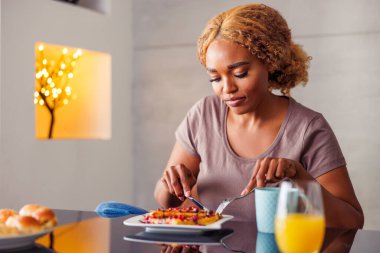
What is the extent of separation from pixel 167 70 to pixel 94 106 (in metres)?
0.59

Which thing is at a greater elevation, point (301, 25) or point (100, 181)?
point (301, 25)

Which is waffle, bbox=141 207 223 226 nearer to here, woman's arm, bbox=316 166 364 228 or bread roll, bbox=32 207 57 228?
bread roll, bbox=32 207 57 228

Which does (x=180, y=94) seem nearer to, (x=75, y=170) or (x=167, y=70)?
(x=167, y=70)

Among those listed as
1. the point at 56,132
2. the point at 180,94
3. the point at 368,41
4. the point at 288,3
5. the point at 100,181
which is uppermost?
the point at 288,3

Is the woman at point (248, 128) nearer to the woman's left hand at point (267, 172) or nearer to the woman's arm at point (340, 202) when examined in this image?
the woman's arm at point (340, 202)

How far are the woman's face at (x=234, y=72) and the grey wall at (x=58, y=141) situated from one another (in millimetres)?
1838

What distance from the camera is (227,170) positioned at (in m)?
2.17

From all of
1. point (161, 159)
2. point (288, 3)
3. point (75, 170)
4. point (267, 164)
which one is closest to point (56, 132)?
point (75, 170)

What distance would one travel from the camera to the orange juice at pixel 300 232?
3.21ft

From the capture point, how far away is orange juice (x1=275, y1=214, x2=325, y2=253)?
98 cm

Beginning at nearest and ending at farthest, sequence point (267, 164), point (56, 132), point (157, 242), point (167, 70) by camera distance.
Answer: point (157, 242) → point (267, 164) → point (56, 132) → point (167, 70)

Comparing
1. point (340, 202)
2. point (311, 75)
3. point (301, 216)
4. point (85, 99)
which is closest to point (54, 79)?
point (85, 99)

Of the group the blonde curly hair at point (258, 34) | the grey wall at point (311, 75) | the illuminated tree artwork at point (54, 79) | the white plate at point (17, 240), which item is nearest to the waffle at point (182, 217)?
the white plate at point (17, 240)

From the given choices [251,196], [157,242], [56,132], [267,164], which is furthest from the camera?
[56,132]
